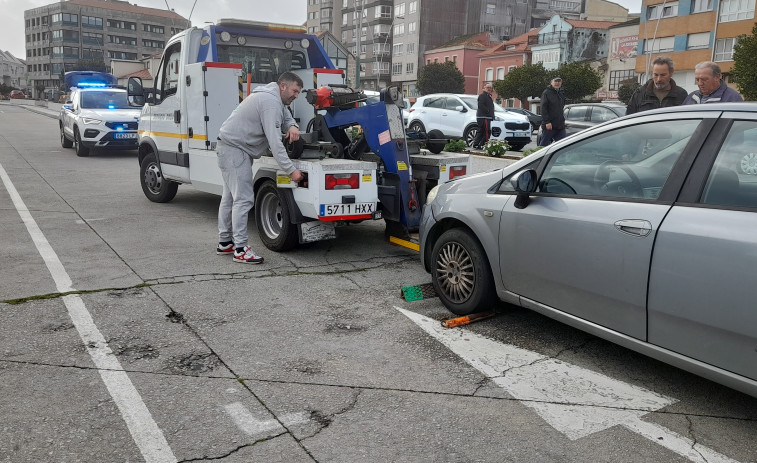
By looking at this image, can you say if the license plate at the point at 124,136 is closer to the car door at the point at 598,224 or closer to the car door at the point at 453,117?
the car door at the point at 453,117

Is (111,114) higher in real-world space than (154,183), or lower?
higher

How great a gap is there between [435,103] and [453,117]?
113cm

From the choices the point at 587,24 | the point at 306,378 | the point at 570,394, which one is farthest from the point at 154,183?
the point at 587,24

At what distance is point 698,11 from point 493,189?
54.5 meters

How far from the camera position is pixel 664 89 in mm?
7148

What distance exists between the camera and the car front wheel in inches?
191

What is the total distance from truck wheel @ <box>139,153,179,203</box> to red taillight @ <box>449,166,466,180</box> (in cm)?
478

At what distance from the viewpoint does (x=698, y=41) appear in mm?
51125

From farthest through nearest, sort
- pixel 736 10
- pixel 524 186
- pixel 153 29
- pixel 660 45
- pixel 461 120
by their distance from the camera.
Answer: pixel 153 29, pixel 660 45, pixel 736 10, pixel 461 120, pixel 524 186

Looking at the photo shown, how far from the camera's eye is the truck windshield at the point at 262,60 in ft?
28.4

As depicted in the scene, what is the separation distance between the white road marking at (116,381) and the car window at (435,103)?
1726cm

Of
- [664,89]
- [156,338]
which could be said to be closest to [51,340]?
[156,338]

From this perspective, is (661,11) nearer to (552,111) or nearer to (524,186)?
(552,111)

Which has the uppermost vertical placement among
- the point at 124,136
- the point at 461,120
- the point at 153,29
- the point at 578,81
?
the point at 153,29
